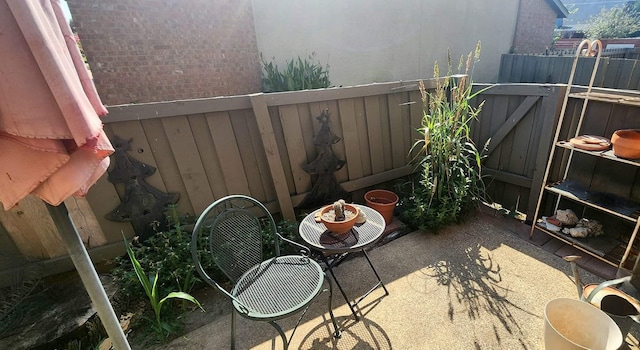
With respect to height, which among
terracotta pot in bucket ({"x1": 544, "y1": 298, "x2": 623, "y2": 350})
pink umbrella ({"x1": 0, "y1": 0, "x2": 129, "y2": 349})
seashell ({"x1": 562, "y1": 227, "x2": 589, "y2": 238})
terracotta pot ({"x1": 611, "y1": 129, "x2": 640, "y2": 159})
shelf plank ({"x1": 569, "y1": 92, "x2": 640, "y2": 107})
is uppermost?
pink umbrella ({"x1": 0, "y1": 0, "x2": 129, "y2": 349})

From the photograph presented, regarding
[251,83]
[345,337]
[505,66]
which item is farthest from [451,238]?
[505,66]

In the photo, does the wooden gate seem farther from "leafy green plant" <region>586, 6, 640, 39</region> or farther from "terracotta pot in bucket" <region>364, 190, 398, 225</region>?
"leafy green plant" <region>586, 6, 640, 39</region>

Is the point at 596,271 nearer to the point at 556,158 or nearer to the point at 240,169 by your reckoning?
the point at 556,158

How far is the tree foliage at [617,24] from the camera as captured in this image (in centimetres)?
1471

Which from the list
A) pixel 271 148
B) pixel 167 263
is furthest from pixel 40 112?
pixel 271 148

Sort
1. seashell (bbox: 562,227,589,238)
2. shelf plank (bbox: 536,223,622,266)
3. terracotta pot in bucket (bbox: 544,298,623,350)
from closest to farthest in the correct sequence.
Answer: terracotta pot in bucket (bbox: 544,298,623,350), shelf plank (bbox: 536,223,622,266), seashell (bbox: 562,227,589,238)

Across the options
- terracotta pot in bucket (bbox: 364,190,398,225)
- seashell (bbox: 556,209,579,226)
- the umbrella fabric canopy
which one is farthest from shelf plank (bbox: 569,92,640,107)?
the umbrella fabric canopy

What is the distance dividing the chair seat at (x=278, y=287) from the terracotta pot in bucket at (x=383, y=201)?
1171mm

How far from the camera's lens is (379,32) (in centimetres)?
598

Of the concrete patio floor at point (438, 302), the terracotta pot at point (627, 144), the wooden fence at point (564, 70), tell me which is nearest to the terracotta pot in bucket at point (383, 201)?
the concrete patio floor at point (438, 302)

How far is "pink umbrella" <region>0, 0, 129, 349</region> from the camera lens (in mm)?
640

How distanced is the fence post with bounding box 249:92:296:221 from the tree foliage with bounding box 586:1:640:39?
68.3 ft

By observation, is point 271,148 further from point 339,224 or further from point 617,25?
point 617,25

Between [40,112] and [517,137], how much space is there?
11.1 feet
